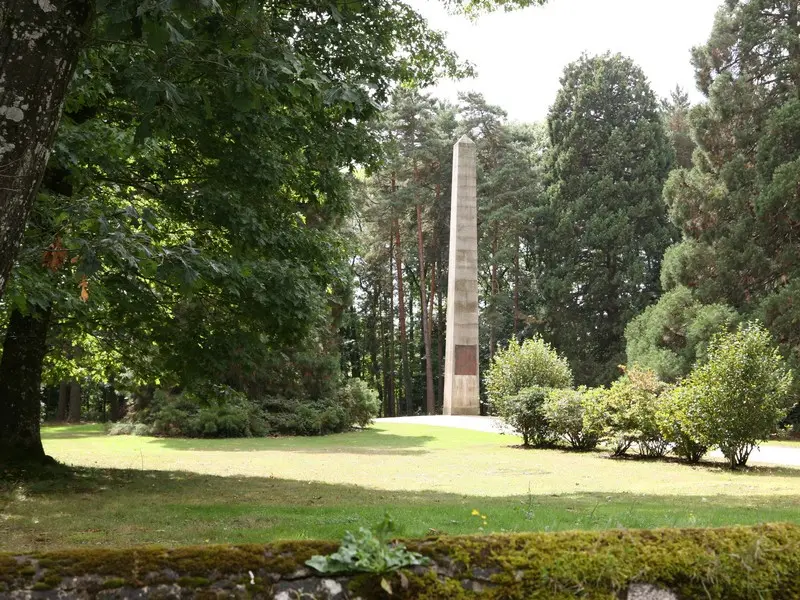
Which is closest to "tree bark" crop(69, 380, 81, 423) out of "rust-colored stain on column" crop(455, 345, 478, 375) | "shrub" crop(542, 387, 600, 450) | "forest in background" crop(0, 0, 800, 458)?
"forest in background" crop(0, 0, 800, 458)

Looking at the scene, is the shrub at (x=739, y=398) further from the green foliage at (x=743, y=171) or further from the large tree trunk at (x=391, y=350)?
the large tree trunk at (x=391, y=350)

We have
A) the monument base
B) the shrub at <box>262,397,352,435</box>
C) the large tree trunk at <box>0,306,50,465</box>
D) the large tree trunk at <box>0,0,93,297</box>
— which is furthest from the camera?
the monument base

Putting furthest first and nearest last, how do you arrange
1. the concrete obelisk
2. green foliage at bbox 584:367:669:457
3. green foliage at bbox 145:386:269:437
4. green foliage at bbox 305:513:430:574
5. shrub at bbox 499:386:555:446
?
the concrete obelisk < green foliage at bbox 145:386:269:437 < shrub at bbox 499:386:555:446 < green foliage at bbox 584:367:669:457 < green foliage at bbox 305:513:430:574

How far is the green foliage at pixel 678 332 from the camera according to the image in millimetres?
27734

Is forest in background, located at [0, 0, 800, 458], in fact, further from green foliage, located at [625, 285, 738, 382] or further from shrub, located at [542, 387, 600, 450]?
shrub, located at [542, 387, 600, 450]

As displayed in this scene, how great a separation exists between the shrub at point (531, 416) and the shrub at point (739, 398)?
5383 millimetres

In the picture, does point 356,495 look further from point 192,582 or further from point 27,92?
point 192,582

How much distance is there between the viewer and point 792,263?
27594 mm

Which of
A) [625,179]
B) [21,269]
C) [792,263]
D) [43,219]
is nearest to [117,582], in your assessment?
[21,269]

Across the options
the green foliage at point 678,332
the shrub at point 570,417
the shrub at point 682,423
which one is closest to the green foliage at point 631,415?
the shrub at point 682,423

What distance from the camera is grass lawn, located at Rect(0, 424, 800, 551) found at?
6738 mm

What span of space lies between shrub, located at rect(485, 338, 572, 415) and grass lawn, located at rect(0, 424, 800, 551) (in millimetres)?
6056

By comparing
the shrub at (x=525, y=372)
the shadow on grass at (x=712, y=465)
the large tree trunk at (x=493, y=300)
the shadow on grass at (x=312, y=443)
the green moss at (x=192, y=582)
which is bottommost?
the shadow on grass at (x=312, y=443)

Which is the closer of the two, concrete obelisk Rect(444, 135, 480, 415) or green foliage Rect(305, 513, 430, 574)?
green foliage Rect(305, 513, 430, 574)
